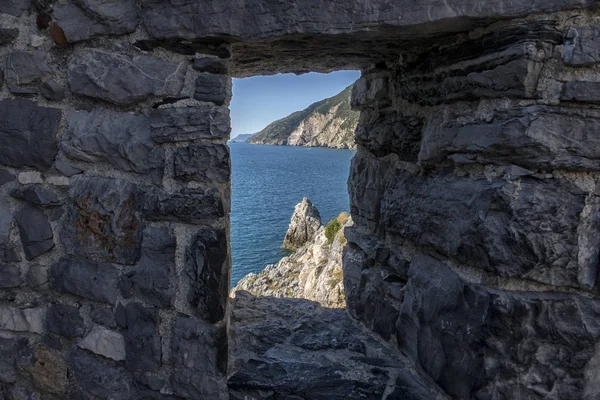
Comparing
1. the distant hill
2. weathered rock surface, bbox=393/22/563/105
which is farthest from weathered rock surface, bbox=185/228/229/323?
the distant hill

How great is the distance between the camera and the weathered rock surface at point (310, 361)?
6.29 ft

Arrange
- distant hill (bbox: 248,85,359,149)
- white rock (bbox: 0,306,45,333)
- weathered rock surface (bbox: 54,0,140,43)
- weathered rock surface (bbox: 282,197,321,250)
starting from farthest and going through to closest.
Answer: distant hill (bbox: 248,85,359,149) → weathered rock surface (bbox: 282,197,321,250) → white rock (bbox: 0,306,45,333) → weathered rock surface (bbox: 54,0,140,43)

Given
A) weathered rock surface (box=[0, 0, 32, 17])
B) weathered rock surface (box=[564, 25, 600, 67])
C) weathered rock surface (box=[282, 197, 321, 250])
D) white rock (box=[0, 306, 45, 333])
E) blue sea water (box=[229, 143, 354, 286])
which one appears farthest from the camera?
blue sea water (box=[229, 143, 354, 286])

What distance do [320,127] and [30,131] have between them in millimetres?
130978

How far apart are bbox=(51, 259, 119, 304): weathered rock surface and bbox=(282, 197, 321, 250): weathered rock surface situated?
20814 millimetres

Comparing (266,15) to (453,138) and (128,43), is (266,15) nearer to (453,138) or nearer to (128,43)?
(128,43)

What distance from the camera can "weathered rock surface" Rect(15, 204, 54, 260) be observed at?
1951 mm

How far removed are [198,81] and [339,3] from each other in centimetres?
64

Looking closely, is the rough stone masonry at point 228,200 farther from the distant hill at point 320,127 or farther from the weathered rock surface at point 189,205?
the distant hill at point 320,127

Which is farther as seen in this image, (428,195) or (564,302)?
(428,195)

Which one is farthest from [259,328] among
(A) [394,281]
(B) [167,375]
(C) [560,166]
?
(C) [560,166]

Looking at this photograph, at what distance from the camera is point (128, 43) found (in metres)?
1.77

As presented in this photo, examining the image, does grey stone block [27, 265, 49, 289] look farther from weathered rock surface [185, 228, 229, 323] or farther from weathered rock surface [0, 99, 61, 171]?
weathered rock surface [185, 228, 229, 323]

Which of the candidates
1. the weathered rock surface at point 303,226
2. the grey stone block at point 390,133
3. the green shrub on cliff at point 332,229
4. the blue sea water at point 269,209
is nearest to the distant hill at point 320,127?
the blue sea water at point 269,209
